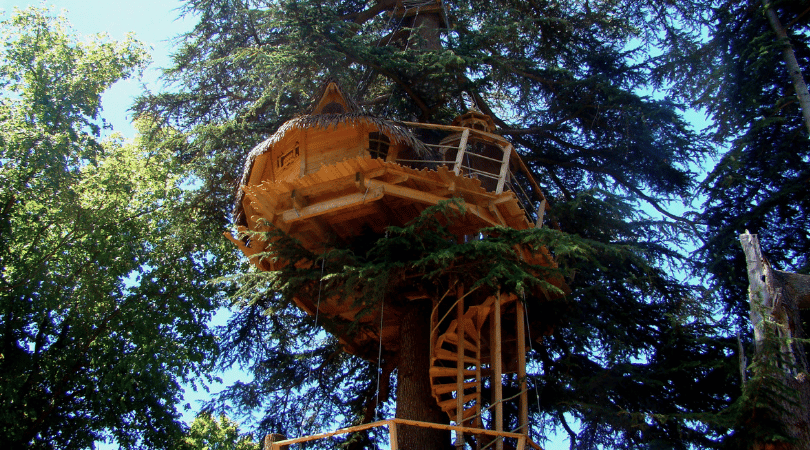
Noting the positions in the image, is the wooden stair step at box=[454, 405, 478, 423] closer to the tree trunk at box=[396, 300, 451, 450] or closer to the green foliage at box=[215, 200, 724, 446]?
the tree trunk at box=[396, 300, 451, 450]

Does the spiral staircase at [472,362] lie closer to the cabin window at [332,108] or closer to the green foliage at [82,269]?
the cabin window at [332,108]

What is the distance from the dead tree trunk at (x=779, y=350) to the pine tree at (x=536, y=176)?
135 cm

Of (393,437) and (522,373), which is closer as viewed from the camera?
(393,437)

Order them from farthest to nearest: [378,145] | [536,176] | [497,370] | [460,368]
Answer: [536,176]
[378,145]
[460,368]
[497,370]

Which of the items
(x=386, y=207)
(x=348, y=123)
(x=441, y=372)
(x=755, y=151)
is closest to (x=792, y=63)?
(x=755, y=151)

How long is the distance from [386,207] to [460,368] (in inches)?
101

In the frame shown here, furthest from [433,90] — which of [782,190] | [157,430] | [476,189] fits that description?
[157,430]

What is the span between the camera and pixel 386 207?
403 inches

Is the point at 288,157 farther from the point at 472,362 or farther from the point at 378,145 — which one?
the point at 472,362

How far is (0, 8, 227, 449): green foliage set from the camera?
36.1ft

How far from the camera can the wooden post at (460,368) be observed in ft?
28.5

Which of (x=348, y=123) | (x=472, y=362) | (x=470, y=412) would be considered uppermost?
(x=348, y=123)

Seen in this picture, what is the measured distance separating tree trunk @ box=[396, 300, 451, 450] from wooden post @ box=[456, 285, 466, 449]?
524mm

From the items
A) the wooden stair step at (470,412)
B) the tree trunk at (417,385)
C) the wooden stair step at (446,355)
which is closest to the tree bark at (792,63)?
the wooden stair step at (446,355)
